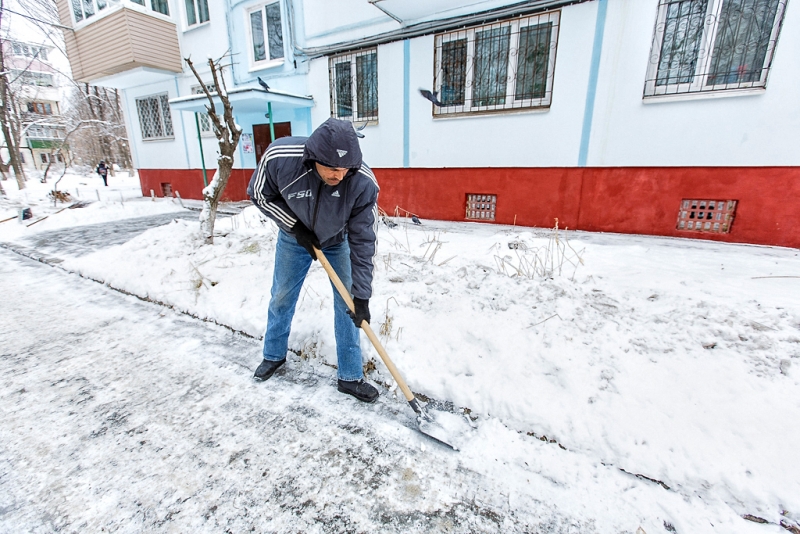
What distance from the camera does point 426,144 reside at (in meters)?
7.21

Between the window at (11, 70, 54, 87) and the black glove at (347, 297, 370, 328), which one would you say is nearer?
the black glove at (347, 297, 370, 328)

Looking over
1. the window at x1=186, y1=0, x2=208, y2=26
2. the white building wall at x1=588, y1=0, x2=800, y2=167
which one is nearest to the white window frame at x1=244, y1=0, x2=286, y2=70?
the window at x1=186, y1=0, x2=208, y2=26

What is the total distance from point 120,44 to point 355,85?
7506mm

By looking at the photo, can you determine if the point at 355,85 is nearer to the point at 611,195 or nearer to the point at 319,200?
the point at 611,195

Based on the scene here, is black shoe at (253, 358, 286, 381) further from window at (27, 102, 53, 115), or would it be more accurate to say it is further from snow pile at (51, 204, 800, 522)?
window at (27, 102, 53, 115)

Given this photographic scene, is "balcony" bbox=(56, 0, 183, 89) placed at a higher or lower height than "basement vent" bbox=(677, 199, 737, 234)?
higher

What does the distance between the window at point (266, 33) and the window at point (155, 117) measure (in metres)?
4.39

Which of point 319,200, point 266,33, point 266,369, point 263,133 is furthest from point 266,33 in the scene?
point 266,369

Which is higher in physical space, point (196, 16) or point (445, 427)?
point (196, 16)

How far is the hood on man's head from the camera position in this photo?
68.8 inches

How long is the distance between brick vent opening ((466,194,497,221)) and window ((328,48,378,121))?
117 inches

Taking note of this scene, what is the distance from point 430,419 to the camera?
209 centimetres

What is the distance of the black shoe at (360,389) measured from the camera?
2.27 m

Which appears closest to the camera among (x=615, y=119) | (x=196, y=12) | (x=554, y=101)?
(x=615, y=119)
